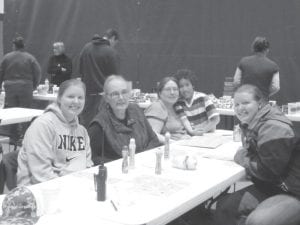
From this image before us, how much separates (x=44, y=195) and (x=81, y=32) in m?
7.41

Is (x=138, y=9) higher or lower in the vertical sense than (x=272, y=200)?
higher

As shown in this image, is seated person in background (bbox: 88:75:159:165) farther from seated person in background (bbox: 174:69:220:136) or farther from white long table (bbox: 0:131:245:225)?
seated person in background (bbox: 174:69:220:136)

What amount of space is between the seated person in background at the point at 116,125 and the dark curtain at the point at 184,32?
414 centimetres

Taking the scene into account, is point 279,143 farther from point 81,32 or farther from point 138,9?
point 81,32

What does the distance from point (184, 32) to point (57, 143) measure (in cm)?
547

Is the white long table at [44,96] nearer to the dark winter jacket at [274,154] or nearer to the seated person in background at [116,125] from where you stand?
the seated person in background at [116,125]

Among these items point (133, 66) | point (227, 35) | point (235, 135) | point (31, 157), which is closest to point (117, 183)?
point (31, 157)

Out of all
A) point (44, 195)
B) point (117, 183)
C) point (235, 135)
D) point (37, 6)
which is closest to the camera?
point (44, 195)

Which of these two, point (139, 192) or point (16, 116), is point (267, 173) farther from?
point (16, 116)

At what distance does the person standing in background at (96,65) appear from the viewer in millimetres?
6457

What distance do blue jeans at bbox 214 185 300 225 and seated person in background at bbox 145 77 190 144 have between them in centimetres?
110

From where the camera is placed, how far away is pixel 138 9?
827cm

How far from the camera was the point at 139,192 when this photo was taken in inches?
86.7

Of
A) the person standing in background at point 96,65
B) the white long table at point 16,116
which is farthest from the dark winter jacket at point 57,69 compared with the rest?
the white long table at point 16,116
